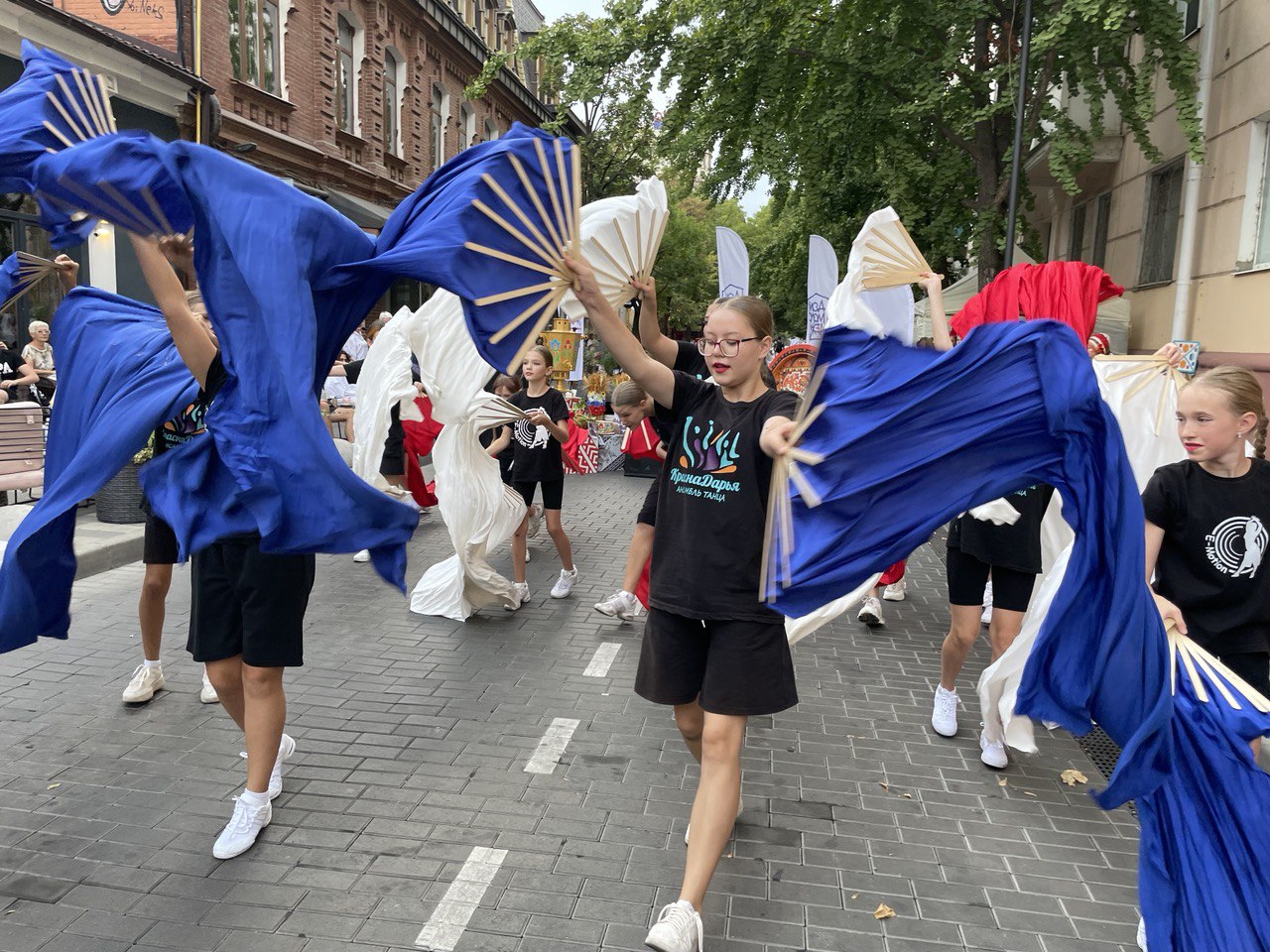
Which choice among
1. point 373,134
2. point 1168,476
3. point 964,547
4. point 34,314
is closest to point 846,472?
point 1168,476

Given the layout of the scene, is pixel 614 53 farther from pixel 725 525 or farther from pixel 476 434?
pixel 725 525

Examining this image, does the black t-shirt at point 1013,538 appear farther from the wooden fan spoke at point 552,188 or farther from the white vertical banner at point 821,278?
the white vertical banner at point 821,278

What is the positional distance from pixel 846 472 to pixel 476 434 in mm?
4366

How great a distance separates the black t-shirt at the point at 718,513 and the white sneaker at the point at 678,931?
91 cm

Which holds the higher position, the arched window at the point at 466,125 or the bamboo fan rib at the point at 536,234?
the arched window at the point at 466,125

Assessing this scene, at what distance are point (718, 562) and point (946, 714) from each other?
240 centimetres

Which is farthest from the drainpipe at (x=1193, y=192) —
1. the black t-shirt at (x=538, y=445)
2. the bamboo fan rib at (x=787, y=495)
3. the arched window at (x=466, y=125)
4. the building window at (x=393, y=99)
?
the arched window at (x=466, y=125)

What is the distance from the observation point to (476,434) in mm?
6637

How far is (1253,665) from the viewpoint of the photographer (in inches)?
122

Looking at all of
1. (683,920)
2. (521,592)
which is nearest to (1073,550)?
(683,920)

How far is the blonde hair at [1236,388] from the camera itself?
10.0ft

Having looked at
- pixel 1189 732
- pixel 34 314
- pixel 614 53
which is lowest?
pixel 1189 732

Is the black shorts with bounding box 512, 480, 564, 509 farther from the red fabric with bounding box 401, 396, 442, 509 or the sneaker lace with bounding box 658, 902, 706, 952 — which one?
the sneaker lace with bounding box 658, 902, 706, 952

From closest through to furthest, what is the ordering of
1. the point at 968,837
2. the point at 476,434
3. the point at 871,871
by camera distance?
1. the point at 871,871
2. the point at 968,837
3. the point at 476,434
